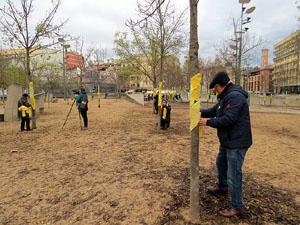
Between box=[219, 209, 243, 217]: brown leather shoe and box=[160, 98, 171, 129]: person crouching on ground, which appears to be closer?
box=[219, 209, 243, 217]: brown leather shoe

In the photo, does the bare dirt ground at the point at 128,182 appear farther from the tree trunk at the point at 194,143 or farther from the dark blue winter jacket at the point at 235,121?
the dark blue winter jacket at the point at 235,121

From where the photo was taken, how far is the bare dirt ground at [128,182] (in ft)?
8.27

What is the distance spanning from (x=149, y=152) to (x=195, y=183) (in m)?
2.83

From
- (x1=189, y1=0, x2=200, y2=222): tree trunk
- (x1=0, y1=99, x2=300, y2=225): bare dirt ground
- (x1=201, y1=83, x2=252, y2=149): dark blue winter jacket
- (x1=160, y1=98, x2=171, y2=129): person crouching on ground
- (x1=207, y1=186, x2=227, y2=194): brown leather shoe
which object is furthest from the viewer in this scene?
(x1=160, y1=98, x2=171, y2=129): person crouching on ground

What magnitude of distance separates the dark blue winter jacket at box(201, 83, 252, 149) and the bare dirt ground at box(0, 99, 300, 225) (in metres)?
1.03

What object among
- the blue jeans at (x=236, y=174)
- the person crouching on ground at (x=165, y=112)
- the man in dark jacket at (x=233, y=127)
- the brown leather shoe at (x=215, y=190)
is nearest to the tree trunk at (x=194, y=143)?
the man in dark jacket at (x=233, y=127)

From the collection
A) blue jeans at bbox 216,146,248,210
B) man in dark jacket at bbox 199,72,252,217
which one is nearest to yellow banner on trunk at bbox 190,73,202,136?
man in dark jacket at bbox 199,72,252,217

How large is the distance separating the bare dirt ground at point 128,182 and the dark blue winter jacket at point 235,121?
1.03 m

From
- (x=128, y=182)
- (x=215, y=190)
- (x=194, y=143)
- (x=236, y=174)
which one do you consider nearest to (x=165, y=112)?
(x=128, y=182)

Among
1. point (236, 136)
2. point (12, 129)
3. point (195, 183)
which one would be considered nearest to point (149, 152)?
point (195, 183)

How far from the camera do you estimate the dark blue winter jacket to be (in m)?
2.20

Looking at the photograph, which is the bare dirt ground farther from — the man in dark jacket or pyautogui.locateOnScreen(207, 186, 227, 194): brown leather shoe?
the man in dark jacket

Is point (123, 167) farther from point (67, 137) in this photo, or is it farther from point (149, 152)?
point (67, 137)

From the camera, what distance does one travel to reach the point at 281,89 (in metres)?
62.9
